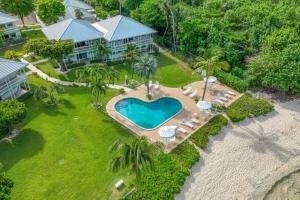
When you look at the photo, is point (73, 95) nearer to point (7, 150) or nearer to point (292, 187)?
point (7, 150)

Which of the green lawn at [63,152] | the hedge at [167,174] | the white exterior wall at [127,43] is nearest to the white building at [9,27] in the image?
the white exterior wall at [127,43]

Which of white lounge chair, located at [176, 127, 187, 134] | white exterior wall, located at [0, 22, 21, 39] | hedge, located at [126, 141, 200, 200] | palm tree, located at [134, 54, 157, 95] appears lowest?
hedge, located at [126, 141, 200, 200]

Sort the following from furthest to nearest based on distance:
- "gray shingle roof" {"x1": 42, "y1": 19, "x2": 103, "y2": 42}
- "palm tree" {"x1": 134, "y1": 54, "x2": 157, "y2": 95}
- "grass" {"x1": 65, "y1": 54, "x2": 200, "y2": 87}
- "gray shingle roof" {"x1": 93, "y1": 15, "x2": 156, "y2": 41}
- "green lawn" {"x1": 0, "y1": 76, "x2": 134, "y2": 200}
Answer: "gray shingle roof" {"x1": 93, "y1": 15, "x2": 156, "y2": 41}
"gray shingle roof" {"x1": 42, "y1": 19, "x2": 103, "y2": 42}
"grass" {"x1": 65, "y1": 54, "x2": 200, "y2": 87}
"palm tree" {"x1": 134, "y1": 54, "x2": 157, "y2": 95}
"green lawn" {"x1": 0, "y1": 76, "x2": 134, "y2": 200}

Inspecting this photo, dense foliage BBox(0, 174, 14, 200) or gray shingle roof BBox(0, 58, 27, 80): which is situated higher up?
gray shingle roof BBox(0, 58, 27, 80)

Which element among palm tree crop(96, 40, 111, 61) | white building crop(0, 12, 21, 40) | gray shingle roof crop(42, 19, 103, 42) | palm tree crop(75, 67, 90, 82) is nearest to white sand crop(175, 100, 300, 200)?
palm tree crop(75, 67, 90, 82)

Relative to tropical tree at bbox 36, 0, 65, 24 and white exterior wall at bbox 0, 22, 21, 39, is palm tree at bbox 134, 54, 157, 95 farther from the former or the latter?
white exterior wall at bbox 0, 22, 21, 39

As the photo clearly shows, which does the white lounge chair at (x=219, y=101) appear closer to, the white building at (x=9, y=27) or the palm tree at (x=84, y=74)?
the palm tree at (x=84, y=74)

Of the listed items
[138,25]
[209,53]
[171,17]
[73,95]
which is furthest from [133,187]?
[171,17]
